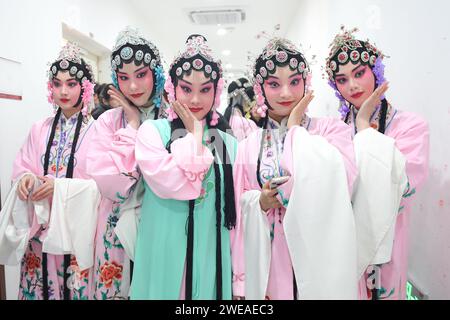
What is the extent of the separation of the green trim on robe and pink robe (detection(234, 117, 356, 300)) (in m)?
0.10

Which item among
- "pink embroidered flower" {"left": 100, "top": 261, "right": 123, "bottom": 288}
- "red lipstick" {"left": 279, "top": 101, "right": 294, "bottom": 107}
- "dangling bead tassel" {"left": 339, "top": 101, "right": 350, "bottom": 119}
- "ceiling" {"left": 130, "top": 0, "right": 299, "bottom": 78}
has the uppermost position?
"ceiling" {"left": 130, "top": 0, "right": 299, "bottom": 78}

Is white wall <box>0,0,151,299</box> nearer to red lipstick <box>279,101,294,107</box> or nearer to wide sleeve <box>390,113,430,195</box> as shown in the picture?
red lipstick <box>279,101,294,107</box>

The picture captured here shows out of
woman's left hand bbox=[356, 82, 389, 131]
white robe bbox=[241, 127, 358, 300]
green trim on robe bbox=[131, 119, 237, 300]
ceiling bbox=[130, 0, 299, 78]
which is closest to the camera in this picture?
white robe bbox=[241, 127, 358, 300]

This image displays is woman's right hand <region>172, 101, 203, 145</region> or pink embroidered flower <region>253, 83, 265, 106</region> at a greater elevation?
pink embroidered flower <region>253, 83, 265, 106</region>

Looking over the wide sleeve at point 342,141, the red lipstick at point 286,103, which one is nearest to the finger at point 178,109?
the red lipstick at point 286,103

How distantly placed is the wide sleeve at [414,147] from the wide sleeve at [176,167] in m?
0.70

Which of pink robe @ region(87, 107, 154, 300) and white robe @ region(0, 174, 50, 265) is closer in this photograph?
pink robe @ region(87, 107, 154, 300)

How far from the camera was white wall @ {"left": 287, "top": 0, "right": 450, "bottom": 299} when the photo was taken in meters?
1.22

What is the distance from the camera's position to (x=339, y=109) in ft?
4.42

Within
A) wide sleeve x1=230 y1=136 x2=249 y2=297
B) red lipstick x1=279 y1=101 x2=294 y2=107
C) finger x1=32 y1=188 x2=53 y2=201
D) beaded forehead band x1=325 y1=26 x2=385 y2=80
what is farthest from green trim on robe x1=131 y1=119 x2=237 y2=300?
beaded forehead band x1=325 y1=26 x2=385 y2=80

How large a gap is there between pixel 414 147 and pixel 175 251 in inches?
35.6

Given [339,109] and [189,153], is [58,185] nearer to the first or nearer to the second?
[189,153]

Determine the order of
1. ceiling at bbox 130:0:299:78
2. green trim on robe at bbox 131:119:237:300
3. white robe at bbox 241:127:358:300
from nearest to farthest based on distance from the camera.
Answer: white robe at bbox 241:127:358:300, green trim on robe at bbox 131:119:237:300, ceiling at bbox 130:0:299:78

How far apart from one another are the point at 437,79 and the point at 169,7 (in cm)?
116
